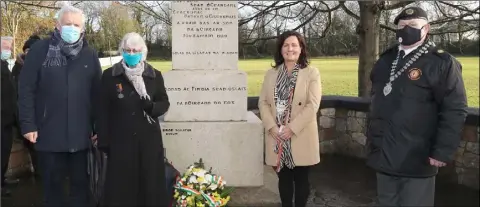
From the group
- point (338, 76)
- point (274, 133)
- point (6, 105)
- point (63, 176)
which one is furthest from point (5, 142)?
point (338, 76)

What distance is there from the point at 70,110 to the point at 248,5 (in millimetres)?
6054

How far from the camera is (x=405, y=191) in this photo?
3.12 meters

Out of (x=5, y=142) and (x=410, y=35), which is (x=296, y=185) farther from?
(x=5, y=142)

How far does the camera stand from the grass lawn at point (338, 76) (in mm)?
16641

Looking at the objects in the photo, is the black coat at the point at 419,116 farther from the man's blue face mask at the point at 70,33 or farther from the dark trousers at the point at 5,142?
the dark trousers at the point at 5,142

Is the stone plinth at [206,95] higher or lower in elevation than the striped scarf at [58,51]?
lower

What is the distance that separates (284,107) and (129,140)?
52.8 inches

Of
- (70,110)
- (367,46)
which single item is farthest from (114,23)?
(70,110)

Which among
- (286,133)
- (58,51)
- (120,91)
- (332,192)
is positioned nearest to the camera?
(120,91)

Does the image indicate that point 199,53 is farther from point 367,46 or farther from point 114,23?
point 114,23

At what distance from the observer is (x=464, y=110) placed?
112 inches

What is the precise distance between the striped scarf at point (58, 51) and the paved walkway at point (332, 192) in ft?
6.61

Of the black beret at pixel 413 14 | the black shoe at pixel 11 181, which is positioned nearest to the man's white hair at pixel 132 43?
the black beret at pixel 413 14

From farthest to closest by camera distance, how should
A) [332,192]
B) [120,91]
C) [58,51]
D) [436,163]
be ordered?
1. [332,192]
2. [58,51]
3. [120,91]
4. [436,163]
